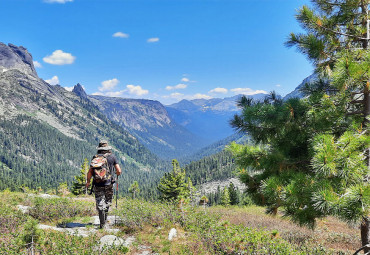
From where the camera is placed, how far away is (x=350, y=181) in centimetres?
448

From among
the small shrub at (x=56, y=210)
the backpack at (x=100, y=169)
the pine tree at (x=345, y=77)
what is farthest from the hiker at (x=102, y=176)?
the pine tree at (x=345, y=77)

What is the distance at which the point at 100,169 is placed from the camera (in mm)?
8531

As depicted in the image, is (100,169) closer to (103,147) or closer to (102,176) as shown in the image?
(102,176)

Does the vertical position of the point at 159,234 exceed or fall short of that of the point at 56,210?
it falls short

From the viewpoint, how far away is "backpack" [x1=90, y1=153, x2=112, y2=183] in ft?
27.7

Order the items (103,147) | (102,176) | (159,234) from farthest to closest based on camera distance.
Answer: (103,147), (102,176), (159,234)

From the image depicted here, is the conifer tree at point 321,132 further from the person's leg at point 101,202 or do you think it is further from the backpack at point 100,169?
the person's leg at point 101,202

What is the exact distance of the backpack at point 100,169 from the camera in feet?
27.7

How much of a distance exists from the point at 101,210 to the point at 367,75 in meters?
9.10

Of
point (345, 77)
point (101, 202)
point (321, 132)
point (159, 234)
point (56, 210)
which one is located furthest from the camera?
point (56, 210)

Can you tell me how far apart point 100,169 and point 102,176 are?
276mm

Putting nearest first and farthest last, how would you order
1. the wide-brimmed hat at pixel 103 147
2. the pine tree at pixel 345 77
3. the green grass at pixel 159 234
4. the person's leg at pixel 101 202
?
the pine tree at pixel 345 77 < the green grass at pixel 159 234 < the person's leg at pixel 101 202 < the wide-brimmed hat at pixel 103 147

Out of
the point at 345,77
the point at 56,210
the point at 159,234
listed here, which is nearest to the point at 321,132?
the point at 345,77

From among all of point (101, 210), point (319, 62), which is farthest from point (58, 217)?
point (319, 62)
